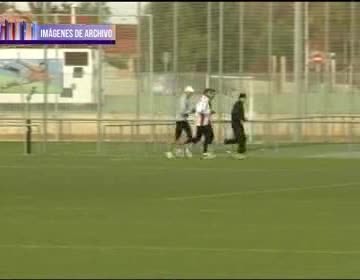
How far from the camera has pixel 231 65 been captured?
33.3 meters

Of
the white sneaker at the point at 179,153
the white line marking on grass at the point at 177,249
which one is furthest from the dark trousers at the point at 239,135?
the white line marking on grass at the point at 177,249

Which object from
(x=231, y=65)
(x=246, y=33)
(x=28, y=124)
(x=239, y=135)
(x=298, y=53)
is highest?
(x=246, y=33)

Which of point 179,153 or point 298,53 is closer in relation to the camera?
point 179,153

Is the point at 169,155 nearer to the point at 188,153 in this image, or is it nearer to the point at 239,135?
the point at 188,153

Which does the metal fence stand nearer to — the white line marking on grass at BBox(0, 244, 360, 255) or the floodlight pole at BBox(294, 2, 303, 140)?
the floodlight pole at BBox(294, 2, 303, 140)

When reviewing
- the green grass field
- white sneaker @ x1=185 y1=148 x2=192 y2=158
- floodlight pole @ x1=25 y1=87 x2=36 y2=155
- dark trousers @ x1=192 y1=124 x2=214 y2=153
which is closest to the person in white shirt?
dark trousers @ x1=192 y1=124 x2=214 y2=153

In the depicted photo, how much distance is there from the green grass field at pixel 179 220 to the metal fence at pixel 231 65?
29.6 feet

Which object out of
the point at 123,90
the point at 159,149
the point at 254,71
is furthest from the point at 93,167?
the point at 254,71

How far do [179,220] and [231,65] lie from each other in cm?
2171

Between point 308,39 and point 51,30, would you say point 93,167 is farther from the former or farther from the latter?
point 308,39

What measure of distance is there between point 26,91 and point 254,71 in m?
8.67

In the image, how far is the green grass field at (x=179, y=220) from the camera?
877 cm

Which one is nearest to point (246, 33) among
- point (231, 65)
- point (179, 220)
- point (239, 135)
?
point (231, 65)

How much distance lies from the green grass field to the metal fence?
9008 millimetres
